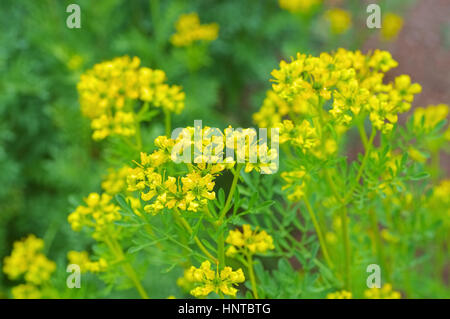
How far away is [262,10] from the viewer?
362 centimetres

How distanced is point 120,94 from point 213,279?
72 centimetres

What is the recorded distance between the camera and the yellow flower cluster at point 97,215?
123 centimetres

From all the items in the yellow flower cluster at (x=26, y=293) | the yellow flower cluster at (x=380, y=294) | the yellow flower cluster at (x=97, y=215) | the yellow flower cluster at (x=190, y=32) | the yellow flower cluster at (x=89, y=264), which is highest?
the yellow flower cluster at (x=190, y=32)

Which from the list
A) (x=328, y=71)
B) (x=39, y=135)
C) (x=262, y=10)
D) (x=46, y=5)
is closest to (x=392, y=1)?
(x=262, y=10)

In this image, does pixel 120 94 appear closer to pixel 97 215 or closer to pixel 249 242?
pixel 97 215

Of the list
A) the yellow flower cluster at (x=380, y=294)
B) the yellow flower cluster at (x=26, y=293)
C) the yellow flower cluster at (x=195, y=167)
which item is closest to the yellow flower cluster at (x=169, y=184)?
the yellow flower cluster at (x=195, y=167)

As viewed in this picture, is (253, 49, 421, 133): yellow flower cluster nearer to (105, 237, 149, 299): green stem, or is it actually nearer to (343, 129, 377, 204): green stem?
(343, 129, 377, 204): green stem

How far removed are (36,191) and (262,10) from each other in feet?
7.16

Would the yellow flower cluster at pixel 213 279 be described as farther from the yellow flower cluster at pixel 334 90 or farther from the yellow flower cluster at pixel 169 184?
the yellow flower cluster at pixel 334 90

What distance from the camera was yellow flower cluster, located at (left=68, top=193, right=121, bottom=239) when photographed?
123 cm

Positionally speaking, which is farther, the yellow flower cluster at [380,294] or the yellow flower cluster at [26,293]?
the yellow flower cluster at [26,293]

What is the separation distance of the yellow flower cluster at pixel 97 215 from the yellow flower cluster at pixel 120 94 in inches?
7.5

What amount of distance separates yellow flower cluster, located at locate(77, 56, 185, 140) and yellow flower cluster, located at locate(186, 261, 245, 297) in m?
0.53
